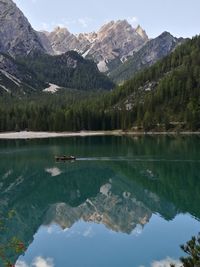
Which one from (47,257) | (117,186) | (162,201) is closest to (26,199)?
(117,186)

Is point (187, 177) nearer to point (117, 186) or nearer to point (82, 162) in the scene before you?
point (117, 186)

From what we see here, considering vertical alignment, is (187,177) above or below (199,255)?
below

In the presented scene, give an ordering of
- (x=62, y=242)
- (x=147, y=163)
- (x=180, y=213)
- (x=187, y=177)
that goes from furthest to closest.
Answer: (x=147, y=163) → (x=187, y=177) → (x=180, y=213) → (x=62, y=242)

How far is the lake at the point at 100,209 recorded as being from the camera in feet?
143

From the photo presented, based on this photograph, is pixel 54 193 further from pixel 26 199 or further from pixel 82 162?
pixel 82 162

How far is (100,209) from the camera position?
68250 mm

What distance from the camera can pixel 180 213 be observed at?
196ft

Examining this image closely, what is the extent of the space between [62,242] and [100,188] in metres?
38.0

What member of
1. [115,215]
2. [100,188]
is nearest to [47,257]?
[115,215]

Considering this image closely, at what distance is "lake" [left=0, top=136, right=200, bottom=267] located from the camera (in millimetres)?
43531

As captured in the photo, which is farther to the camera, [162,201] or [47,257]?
[162,201]

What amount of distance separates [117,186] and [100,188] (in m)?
3.28

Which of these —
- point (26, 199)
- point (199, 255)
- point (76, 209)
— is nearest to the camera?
point (199, 255)

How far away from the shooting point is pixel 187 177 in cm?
8906
